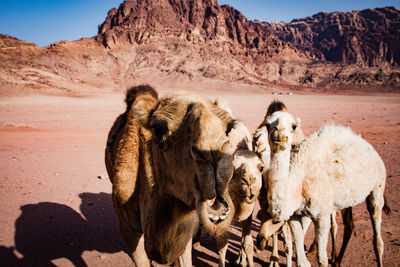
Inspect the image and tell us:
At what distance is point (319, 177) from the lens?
4.12 metres

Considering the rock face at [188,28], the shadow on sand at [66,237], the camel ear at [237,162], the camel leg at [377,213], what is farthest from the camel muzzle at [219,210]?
the rock face at [188,28]

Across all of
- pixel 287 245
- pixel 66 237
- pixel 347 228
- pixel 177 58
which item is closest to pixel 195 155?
pixel 287 245

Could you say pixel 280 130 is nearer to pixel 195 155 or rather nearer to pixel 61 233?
pixel 195 155

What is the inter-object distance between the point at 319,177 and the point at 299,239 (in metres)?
1.05

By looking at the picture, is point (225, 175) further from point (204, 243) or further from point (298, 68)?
point (298, 68)

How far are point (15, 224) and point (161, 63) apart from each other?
85055mm

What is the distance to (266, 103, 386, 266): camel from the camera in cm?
367

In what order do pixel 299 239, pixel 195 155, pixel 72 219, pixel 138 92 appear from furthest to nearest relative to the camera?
pixel 72 219
pixel 299 239
pixel 138 92
pixel 195 155

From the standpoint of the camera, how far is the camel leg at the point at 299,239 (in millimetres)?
3947

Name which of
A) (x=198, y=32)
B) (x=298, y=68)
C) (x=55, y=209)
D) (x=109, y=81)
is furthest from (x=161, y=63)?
(x=55, y=209)

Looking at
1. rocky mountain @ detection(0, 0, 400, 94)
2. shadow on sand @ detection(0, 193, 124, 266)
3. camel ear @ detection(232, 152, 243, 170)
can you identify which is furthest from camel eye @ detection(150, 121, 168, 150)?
rocky mountain @ detection(0, 0, 400, 94)

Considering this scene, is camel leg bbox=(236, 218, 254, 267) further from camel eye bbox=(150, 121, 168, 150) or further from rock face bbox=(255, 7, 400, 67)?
rock face bbox=(255, 7, 400, 67)

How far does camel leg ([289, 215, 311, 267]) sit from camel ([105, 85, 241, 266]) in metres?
1.84

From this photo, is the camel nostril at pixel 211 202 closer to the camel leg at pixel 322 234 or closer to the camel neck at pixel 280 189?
the camel neck at pixel 280 189
